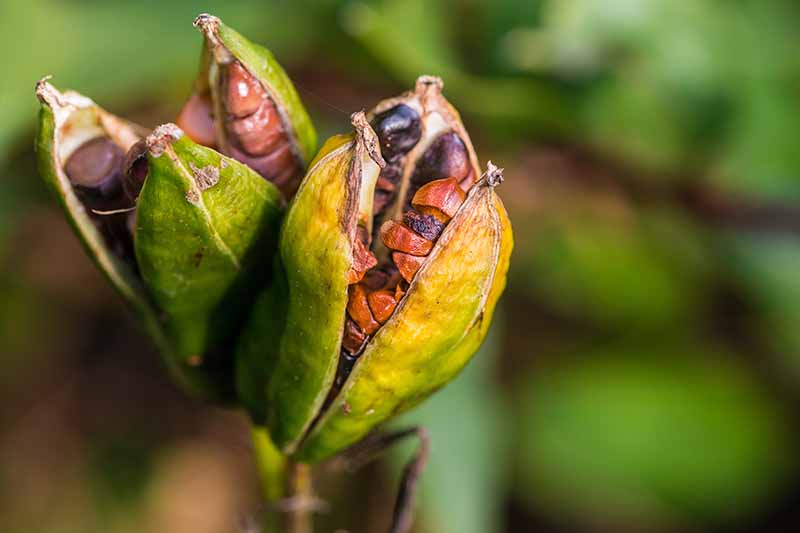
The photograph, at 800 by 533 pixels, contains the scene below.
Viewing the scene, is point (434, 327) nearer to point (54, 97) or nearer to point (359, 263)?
point (359, 263)

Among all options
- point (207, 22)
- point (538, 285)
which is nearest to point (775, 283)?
point (538, 285)

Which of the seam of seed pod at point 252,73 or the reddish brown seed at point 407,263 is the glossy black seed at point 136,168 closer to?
the seam of seed pod at point 252,73

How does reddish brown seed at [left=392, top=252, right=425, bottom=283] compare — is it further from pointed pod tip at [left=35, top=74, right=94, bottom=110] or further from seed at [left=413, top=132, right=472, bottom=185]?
pointed pod tip at [left=35, top=74, right=94, bottom=110]

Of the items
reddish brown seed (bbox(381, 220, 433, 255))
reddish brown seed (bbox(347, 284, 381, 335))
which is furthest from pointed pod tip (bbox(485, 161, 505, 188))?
reddish brown seed (bbox(347, 284, 381, 335))

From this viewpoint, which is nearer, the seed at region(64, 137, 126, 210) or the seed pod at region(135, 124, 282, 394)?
the seed pod at region(135, 124, 282, 394)

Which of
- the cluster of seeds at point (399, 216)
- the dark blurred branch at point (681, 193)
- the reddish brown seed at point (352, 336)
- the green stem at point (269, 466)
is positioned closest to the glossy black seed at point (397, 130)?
the cluster of seeds at point (399, 216)

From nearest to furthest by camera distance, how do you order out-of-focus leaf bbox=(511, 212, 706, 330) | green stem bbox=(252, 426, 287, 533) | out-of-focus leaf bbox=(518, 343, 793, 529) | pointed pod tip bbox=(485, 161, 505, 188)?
pointed pod tip bbox=(485, 161, 505, 188) < green stem bbox=(252, 426, 287, 533) < out-of-focus leaf bbox=(511, 212, 706, 330) < out-of-focus leaf bbox=(518, 343, 793, 529)

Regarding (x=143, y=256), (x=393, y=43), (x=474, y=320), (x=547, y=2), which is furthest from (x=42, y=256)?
(x=474, y=320)
